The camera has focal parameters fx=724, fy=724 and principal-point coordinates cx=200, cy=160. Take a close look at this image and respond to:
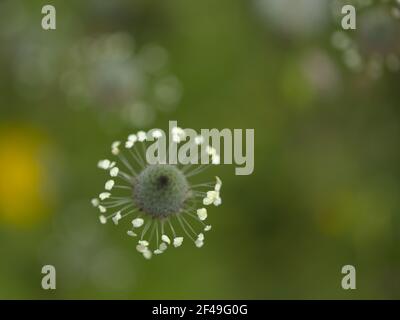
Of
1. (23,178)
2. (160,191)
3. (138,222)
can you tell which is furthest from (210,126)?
(138,222)

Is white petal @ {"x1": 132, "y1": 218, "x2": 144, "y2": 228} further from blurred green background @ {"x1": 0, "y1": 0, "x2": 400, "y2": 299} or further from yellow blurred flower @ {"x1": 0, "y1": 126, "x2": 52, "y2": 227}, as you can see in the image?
yellow blurred flower @ {"x1": 0, "y1": 126, "x2": 52, "y2": 227}

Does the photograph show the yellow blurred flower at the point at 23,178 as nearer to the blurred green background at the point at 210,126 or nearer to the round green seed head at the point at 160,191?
the blurred green background at the point at 210,126

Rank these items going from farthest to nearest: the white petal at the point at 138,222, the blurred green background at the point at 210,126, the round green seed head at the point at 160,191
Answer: the blurred green background at the point at 210,126
the round green seed head at the point at 160,191
the white petal at the point at 138,222

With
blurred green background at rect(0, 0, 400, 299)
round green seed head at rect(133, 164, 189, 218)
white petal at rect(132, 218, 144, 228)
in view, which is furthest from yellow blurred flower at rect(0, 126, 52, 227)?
white petal at rect(132, 218, 144, 228)

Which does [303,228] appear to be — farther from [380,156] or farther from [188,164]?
[188,164]

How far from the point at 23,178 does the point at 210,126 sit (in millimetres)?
1052

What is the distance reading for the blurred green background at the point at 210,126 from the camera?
11.6 feet

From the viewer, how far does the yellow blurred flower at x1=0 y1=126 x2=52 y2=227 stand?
3.82m

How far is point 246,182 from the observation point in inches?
149

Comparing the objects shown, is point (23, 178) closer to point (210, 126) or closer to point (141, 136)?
point (210, 126)

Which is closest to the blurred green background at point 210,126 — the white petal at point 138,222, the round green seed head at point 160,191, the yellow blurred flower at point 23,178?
the yellow blurred flower at point 23,178

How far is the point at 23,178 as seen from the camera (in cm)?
390

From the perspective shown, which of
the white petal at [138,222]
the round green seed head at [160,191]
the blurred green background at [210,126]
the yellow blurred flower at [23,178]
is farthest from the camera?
the yellow blurred flower at [23,178]

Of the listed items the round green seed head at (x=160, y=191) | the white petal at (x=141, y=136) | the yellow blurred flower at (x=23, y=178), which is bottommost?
the round green seed head at (x=160, y=191)
